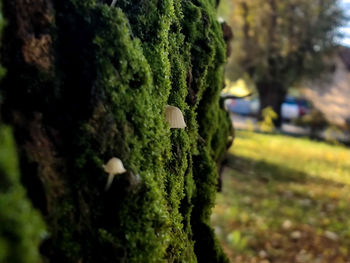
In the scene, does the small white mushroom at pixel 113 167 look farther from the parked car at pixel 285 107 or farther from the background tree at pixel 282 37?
the parked car at pixel 285 107

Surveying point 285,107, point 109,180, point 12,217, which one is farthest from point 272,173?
point 285,107

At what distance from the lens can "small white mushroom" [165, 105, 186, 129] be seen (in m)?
1.92

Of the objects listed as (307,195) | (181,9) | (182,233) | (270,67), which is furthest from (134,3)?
(270,67)

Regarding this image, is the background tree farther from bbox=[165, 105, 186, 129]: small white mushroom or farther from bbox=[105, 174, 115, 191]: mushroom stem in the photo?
bbox=[105, 174, 115, 191]: mushroom stem

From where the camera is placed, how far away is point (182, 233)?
2.07 metres

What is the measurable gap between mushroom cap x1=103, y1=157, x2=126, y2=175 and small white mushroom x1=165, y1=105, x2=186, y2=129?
1.57 feet

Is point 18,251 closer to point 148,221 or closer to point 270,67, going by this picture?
point 148,221

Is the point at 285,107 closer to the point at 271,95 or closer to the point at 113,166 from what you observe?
the point at 271,95

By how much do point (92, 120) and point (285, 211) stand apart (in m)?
6.76

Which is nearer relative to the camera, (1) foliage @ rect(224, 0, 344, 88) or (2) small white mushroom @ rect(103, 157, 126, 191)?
(2) small white mushroom @ rect(103, 157, 126, 191)

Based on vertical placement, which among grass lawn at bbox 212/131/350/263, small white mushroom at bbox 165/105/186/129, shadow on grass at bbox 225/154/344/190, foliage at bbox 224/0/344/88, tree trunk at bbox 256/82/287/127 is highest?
foliage at bbox 224/0/344/88

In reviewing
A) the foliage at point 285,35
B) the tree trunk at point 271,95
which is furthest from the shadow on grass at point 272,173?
the tree trunk at point 271,95

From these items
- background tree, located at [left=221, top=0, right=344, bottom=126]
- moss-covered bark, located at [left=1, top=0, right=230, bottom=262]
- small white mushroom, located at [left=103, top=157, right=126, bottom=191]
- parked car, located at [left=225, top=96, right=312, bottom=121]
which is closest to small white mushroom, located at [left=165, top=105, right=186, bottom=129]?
moss-covered bark, located at [left=1, top=0, right=230, bottom=262]

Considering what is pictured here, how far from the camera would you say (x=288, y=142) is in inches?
685
